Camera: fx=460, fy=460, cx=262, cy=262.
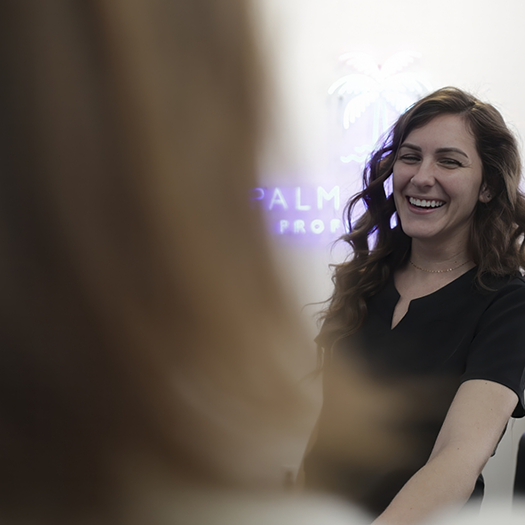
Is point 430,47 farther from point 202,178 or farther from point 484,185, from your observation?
point 484,185

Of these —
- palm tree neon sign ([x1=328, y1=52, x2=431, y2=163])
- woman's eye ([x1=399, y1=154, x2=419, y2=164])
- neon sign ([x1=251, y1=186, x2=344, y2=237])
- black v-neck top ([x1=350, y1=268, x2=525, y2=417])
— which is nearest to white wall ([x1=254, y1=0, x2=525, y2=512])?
neon sign ([x1=251, y1=186, x2=344, y2=237])

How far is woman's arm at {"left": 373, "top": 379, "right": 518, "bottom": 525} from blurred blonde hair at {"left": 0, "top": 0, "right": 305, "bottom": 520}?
0.26 ft

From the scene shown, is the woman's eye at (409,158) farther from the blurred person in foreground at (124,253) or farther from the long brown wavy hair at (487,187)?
the blurred person in foreground at (124,253)

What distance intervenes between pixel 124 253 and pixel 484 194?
0.46 metres

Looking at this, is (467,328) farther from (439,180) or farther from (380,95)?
(380,95)

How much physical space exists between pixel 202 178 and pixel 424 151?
0.36 metres

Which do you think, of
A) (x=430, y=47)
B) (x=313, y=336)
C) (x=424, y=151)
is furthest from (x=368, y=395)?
(x=424, y=151)

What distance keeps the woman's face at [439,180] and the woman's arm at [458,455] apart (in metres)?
0.18

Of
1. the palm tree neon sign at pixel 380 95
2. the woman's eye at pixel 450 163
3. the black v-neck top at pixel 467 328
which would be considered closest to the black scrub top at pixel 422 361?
the black v-neck top at pixel 467 328

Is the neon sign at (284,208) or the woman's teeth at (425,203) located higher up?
the woman's teeth at (425,203)

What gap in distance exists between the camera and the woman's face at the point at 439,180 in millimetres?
408

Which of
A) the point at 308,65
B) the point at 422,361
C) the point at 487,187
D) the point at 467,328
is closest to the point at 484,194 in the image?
the point at 487,187

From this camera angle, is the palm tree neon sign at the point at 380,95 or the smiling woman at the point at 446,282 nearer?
the smiling woman at the point at 446,282

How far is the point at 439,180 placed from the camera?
41 centimetres
